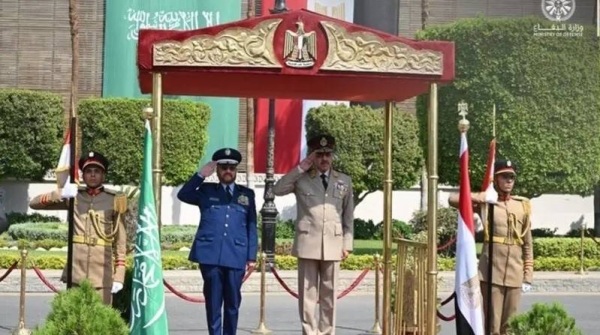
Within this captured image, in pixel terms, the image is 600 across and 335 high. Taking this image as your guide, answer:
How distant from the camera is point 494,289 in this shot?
10.4 metres

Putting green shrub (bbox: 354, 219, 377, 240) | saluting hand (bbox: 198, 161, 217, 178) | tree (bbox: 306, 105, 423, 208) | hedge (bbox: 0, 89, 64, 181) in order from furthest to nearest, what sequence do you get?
green shrub (bbox: 354, 219, 377, 240), tree (bbox: 306, 105, 423, 208), hedge (bbox: 0, 89, 64, 181), saluting hand (bbox: 198, 161, 217, 178)

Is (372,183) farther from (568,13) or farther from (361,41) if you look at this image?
(361,41)

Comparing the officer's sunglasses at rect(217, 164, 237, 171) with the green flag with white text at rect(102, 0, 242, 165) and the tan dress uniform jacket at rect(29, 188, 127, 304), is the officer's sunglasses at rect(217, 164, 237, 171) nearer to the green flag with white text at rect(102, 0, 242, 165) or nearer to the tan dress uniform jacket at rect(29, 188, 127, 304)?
the tan dress uniform jacket at rect(29, 188, 127, 304)

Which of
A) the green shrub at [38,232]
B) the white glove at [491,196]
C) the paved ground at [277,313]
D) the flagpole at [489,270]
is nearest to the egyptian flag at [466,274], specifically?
the white glove at [491,196]

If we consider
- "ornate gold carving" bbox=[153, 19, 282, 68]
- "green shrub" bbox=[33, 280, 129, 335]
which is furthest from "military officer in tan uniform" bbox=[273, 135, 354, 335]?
"green shrub" bbox=[33, 280, 129, 335]

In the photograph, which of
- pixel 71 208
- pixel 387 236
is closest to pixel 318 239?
pixel 387 236

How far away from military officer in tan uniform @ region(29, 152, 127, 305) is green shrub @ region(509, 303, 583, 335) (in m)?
3.20

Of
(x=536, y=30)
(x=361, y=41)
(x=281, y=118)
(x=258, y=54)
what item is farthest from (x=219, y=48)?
(x=281, y=118)

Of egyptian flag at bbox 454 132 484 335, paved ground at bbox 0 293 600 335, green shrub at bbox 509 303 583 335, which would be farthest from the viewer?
paved ground at bbox 0 293 600 335

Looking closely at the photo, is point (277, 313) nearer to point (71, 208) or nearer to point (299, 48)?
point (71, 208)

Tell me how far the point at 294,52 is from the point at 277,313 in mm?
7037

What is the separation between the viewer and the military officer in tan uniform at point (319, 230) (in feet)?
33.7

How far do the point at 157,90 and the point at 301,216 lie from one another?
1.97 m

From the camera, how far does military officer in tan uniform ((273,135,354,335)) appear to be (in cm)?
1027
